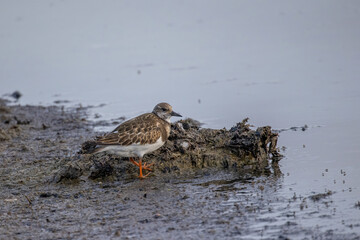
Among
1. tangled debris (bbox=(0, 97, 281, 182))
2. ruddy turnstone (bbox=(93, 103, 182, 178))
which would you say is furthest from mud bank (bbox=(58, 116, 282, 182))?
ruddy turnstone (bbox=(93, 103, 182, 178))

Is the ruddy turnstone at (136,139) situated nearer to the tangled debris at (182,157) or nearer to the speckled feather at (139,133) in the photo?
the speckled feather at (139,133)

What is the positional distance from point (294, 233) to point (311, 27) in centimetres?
1354

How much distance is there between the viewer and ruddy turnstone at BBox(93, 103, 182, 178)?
29.3 feet

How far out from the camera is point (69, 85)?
16.6 metres

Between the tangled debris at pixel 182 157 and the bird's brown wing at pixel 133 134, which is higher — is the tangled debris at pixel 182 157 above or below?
below

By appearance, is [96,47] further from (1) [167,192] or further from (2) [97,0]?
(1) [167,192]

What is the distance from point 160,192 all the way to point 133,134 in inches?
49.1

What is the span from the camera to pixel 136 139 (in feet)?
29.6

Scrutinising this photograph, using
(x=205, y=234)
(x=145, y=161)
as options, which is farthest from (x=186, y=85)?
(x=205, y=234)

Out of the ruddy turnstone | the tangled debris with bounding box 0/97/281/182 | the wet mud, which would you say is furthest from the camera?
the tangled debris with bounding box 0/97/281/182

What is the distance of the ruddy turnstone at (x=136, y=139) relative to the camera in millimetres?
8945

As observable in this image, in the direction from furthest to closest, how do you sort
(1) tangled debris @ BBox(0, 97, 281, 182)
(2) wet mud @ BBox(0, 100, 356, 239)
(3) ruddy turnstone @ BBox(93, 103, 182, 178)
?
(1) tangled debris @ BBox(0, 97, 281, 182) → (3) ruddy turnstone @ BBox(93, 103, 182, 178) → (2) wet mud @ BBox(0, 100, 356, 239)

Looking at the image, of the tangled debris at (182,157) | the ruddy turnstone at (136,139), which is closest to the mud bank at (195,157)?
the tangled debris at (182,157)

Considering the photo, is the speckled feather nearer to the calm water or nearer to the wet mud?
the wet mud
